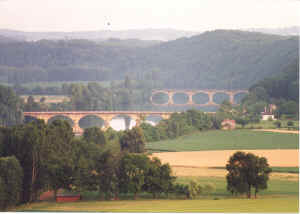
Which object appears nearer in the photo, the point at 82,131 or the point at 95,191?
the point at 95,191

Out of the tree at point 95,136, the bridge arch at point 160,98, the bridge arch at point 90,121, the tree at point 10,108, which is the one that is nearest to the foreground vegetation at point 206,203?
the tree at point 95,136

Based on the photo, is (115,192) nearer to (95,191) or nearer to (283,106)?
(95,191)

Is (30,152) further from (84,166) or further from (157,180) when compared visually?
(157,180)

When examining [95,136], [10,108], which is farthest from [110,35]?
[10,108]

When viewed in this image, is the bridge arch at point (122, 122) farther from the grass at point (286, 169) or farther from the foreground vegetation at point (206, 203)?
the grass at point (286, 169)

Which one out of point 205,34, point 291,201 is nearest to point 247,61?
point 205,34

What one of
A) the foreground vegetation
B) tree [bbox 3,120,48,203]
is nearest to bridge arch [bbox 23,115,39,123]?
tree [bbox 3,120,48,203]
